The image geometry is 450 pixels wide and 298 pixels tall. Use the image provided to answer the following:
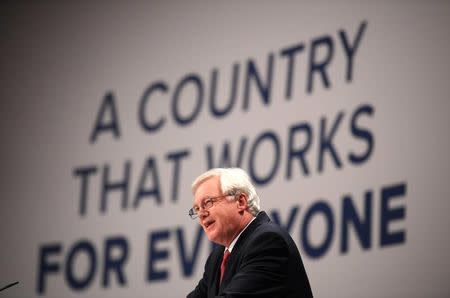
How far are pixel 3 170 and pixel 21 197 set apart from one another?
11.0 inches

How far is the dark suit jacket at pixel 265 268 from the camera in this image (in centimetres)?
251

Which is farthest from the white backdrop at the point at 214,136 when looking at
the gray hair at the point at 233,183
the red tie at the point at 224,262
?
the red tie at the point at 224,262

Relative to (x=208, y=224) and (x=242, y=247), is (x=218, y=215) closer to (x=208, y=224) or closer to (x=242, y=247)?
(x=208, y=224)

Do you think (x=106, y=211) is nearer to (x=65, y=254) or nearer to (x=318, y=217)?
(x=65, y=254)

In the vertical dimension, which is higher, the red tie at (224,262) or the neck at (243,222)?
the neck at (243,222)

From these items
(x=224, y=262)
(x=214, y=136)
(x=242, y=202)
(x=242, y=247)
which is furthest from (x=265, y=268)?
(x=214, y=136)

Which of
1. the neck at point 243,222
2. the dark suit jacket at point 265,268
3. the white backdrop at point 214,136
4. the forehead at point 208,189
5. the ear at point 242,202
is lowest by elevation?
the dark suit jacket at point 265,268

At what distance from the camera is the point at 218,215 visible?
2.83 m

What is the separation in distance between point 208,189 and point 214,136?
213 centimetres

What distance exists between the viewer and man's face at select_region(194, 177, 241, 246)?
111 inches

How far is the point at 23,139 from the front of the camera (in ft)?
19.6

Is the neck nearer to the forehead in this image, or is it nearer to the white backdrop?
the forehead

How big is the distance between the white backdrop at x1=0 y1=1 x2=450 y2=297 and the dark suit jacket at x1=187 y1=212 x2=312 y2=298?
5.15 feet

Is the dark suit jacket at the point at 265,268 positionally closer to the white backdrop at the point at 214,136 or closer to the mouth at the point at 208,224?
the mouth at the point at 208,224
